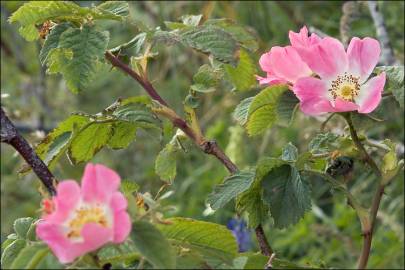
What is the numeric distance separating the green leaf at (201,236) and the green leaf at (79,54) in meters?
0.20

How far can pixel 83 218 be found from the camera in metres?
0.79

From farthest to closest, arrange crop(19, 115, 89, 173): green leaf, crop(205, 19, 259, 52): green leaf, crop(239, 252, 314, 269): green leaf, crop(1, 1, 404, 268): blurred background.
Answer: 1. crop(1, 1, 404, 268): blurred background
2. crop(205, 19, 259, 52): green leaf
3. crop(19, 115, 89, 173): green leaf
4. crop(239, 252, 314, 269): green leaf

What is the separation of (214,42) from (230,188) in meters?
0.17

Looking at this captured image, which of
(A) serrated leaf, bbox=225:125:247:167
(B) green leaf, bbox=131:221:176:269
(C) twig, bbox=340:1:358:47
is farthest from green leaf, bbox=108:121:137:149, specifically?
(A) serrated leaf, bbox=225:125:247:167

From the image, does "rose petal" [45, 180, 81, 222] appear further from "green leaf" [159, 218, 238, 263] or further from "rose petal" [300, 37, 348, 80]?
"rose petal" [300, 37, 348, 80]

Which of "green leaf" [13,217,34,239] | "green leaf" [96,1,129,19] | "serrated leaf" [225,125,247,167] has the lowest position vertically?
"serrated leaf" [225,125,247,167]

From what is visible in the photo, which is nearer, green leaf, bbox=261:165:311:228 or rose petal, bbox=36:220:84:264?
rose petal, bbox=36:220:84:264

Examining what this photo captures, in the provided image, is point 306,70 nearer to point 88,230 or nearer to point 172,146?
point 172,146

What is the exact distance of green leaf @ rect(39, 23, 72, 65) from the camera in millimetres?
1021

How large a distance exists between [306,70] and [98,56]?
23 cm

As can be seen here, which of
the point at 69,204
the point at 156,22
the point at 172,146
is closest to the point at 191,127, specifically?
the point at 172,146

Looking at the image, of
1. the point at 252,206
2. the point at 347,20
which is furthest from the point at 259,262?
the point at 347,20

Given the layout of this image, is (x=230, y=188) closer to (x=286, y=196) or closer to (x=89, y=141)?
(x=286, y=196)

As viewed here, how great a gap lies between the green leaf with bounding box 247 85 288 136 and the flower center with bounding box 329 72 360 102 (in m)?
0.06
